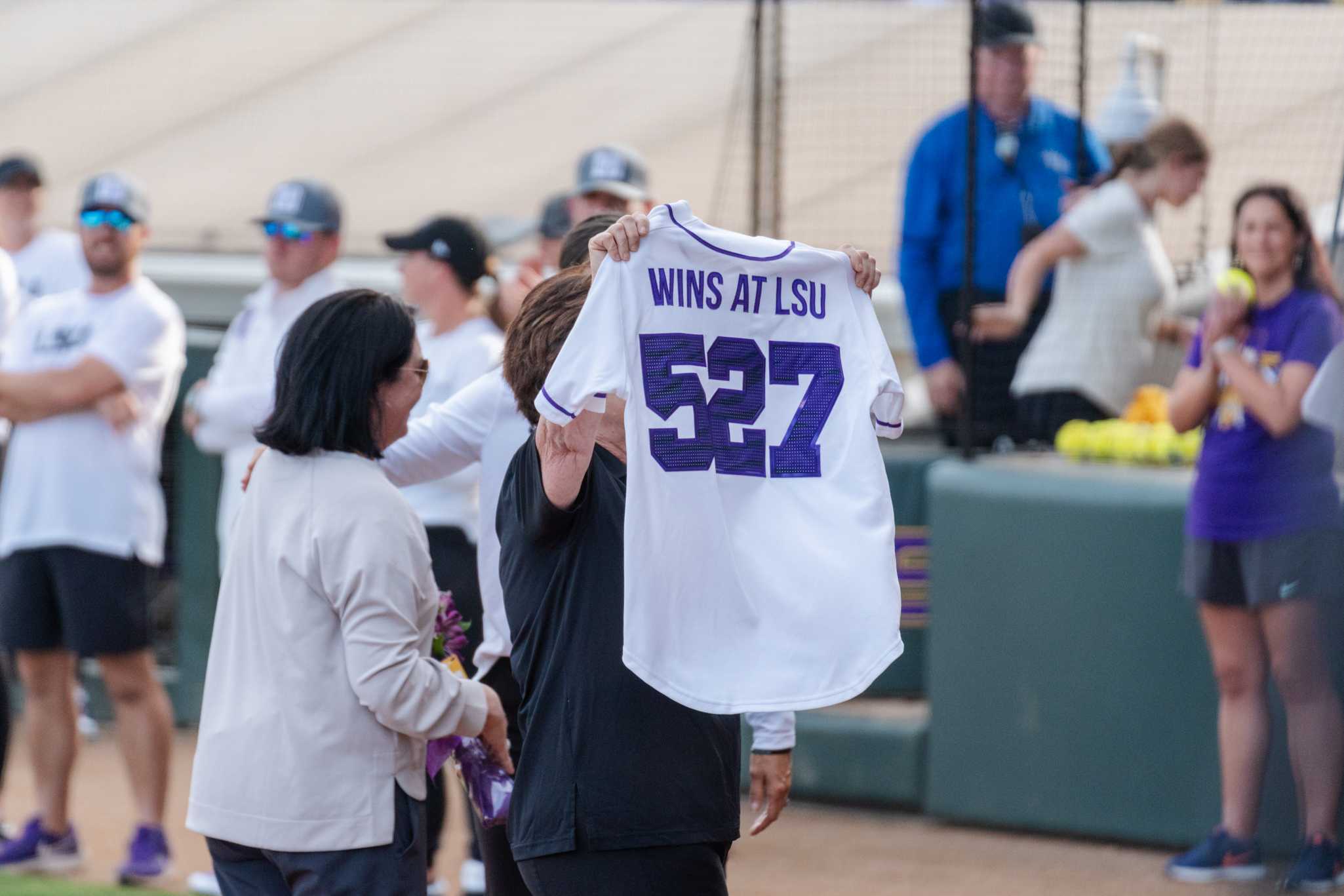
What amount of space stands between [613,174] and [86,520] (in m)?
1.92

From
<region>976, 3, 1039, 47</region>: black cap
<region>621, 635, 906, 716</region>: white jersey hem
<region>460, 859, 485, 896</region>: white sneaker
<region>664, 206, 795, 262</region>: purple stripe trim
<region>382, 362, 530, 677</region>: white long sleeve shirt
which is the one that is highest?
<region>976, 3, 1039, 47</region>: black cap

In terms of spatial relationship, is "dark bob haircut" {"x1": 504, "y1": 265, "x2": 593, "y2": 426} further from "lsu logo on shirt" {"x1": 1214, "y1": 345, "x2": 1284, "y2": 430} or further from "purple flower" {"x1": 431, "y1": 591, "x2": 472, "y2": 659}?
"lsu logo on shirt" {"x1": 1214, "y1": 345, "x2": 1284, "y2": 430}

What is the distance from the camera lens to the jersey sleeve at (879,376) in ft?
9.16

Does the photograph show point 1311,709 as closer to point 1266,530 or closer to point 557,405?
point 1266,530

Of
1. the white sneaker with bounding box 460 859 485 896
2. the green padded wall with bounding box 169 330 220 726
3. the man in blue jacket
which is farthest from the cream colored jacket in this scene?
the green padded wall with bounding box 169 330 220 726

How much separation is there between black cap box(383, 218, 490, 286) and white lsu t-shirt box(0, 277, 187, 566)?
1002mm

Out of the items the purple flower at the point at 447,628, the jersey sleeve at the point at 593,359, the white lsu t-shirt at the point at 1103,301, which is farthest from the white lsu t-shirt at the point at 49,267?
the jersey sleeve at the point at 593,359

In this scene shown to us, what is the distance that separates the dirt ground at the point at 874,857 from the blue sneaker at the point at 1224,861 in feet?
0.16

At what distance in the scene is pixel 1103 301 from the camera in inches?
235

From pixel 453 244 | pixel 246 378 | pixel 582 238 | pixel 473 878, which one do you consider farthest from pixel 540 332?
pixel 246 378

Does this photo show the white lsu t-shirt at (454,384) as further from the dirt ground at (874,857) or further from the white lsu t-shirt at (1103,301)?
the white lsu t-shirt at (1103,301)

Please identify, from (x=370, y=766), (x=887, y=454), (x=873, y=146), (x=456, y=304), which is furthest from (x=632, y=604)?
(x=873, y=146)

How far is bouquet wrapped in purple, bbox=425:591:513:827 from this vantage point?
10.6 feet

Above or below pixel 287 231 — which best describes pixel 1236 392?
below
